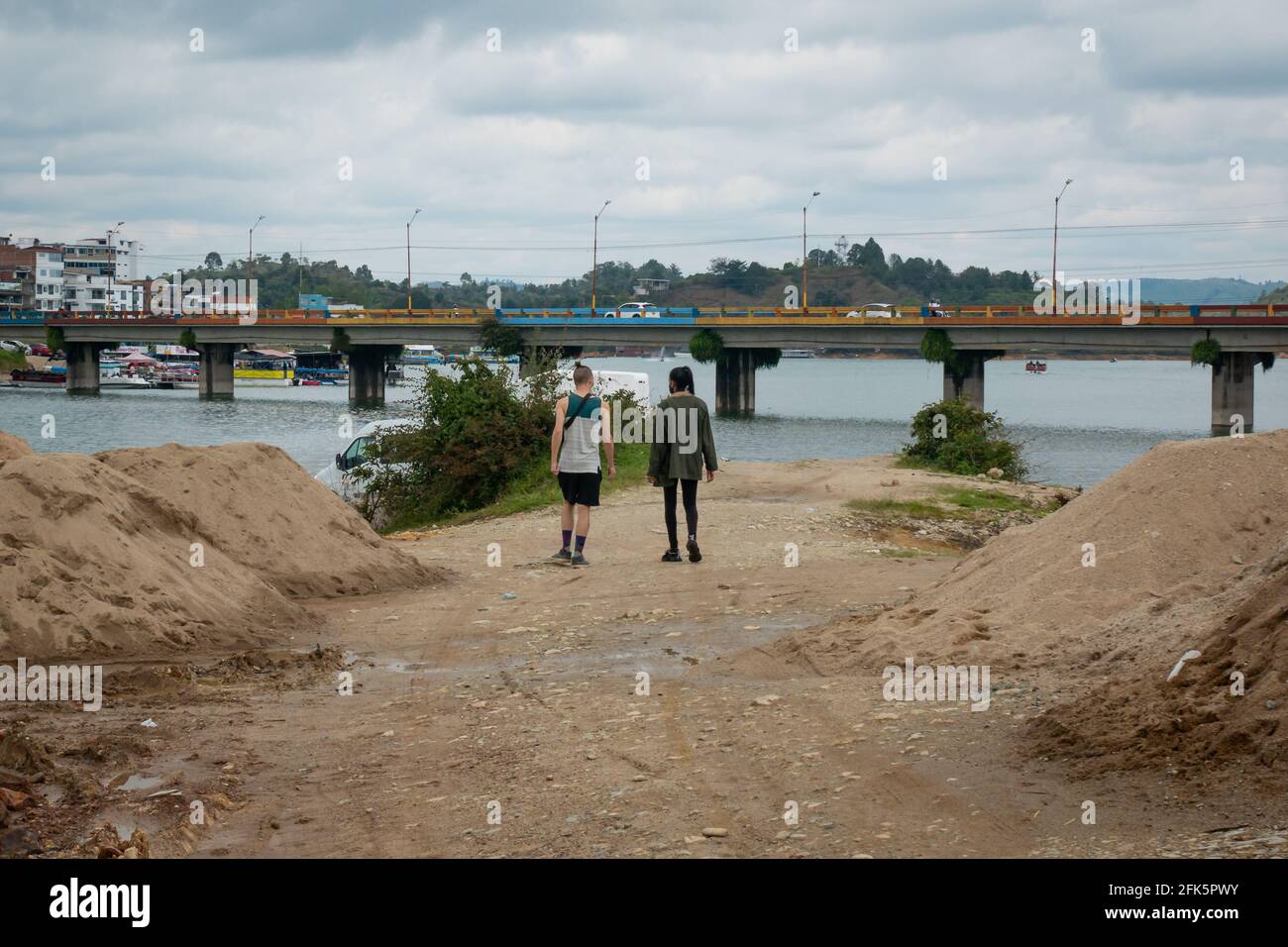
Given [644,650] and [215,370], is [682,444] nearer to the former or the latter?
[644,650]

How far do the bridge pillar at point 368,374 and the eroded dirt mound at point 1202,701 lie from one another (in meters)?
89.3

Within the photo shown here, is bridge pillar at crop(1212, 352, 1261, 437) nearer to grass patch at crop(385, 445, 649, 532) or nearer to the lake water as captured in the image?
the lake water

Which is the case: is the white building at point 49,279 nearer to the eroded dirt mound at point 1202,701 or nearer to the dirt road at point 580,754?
the dirt road at point 580,754

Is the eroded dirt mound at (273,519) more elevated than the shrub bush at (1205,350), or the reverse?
the shrub bush at (1205,350)

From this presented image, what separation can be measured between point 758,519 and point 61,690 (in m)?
10.6

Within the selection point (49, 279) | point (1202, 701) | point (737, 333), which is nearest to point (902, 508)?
point (1202, 701)

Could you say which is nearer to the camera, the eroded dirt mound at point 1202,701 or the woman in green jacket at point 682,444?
the eroded dirt mound at point 1202,701

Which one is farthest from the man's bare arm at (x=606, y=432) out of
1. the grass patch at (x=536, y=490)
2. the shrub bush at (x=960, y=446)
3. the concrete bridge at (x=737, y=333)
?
the concrete bridge at (x=737, y=333)

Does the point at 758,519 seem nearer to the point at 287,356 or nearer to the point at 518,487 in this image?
the point at 518,487

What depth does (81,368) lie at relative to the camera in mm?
103500

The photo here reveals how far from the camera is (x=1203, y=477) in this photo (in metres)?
10.6

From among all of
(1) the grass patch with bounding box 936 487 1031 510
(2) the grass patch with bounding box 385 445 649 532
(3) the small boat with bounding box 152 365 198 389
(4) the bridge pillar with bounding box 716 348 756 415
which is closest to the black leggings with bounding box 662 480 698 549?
(2) the grass patch with bounding box 385 445 649 532

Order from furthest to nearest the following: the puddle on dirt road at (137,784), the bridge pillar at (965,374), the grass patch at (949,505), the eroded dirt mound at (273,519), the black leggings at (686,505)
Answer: the bridge pillar at (965,374), the grass patch at (949,505), the black leggings at (686,505), the eroded dirt mound at (273,519), the puddle on dirt road at (137,784)

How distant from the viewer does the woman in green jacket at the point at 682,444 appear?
13.9 meters
